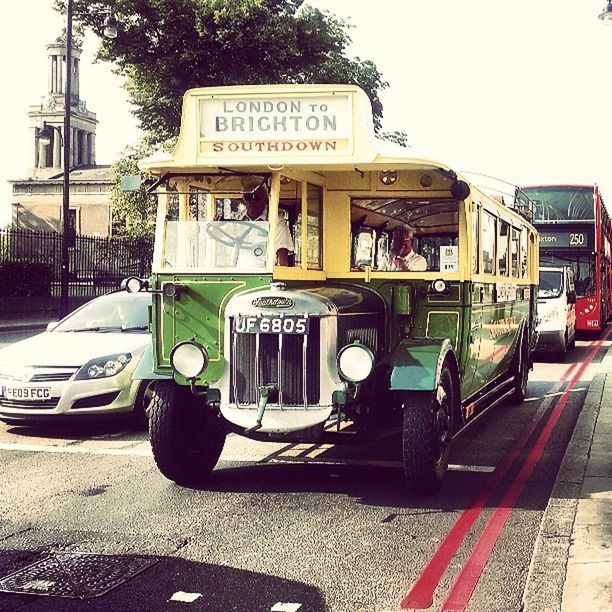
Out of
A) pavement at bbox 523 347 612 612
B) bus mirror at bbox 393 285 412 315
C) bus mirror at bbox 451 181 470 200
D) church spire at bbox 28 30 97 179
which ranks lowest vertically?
pavement at bbox 523 347 612 612

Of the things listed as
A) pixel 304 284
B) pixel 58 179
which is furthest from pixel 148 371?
pixel 58 179

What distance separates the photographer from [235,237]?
7.49m

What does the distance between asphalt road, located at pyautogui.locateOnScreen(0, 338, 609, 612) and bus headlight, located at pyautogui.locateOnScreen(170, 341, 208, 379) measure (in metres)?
0.94

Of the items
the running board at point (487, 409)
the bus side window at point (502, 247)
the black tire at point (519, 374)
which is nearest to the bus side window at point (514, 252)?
the bus side window at point (502, 247)

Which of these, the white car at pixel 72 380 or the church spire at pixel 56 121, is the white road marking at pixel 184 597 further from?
the church spire at pixel 56 121

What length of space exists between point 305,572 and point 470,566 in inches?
37.9

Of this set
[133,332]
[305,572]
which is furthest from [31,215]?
[305,572]

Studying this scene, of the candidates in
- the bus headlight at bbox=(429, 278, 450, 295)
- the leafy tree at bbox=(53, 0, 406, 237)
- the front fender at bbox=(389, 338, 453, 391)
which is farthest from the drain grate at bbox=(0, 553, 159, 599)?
the leafy tree at bbox=(53, 0, 406, 237)

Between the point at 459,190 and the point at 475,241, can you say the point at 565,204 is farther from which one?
the point at 459,190

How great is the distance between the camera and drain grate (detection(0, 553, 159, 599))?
16.8 feet

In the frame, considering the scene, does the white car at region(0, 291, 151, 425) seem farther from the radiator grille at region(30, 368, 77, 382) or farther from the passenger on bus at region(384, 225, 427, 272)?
the passenger on bus at region(384, 225, 427, 272)

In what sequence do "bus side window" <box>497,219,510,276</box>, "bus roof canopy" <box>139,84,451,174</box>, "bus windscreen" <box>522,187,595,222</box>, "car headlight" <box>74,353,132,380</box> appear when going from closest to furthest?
1. "bus roof canopy" <box>139,84,451,174</box>
2. "car headlight" <box>74,353,132,380</box>
3. "bus side window" <box>497,219,510,276</box>
4. "bus windscreen" <box>522,187,595,222</box>

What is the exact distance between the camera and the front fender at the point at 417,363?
7.10 metres

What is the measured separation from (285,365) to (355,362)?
509 millimetres
